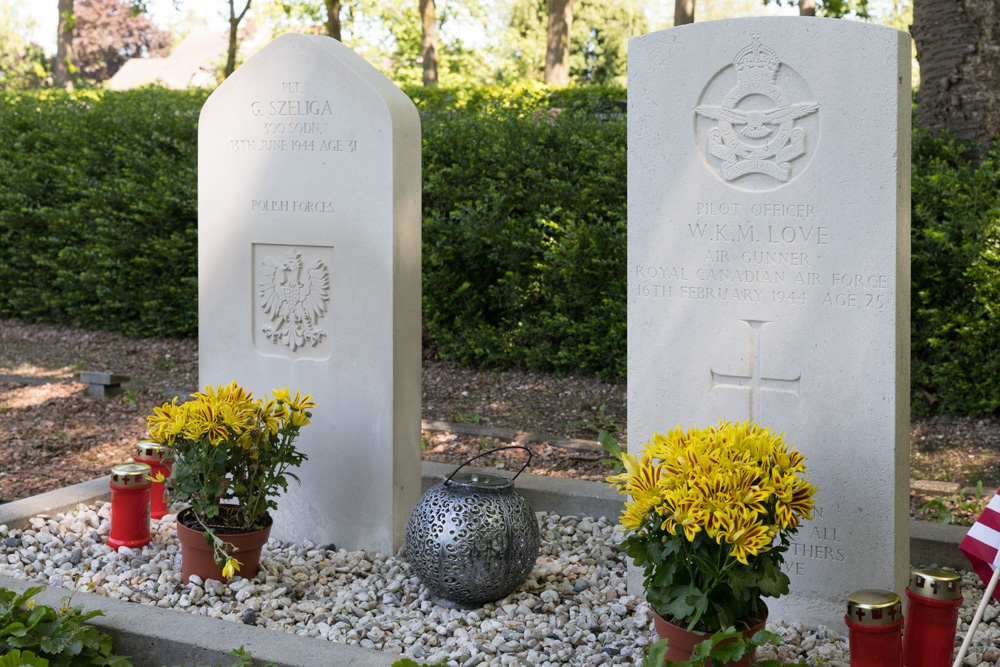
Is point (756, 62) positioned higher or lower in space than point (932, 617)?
higher

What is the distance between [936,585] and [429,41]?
16.6 metres

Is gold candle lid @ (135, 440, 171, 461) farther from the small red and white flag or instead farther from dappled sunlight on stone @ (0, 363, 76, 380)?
dappled sunlight on stone @ (0, 363, 76, 380)

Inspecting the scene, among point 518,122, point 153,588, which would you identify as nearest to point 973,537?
point 153,588

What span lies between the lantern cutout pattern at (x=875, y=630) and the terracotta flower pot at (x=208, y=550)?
204 centimetres

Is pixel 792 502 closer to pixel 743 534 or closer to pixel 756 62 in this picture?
pixel 743 534

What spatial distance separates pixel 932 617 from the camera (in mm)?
2686

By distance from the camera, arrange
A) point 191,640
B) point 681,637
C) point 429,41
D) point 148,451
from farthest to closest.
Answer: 1. point 429,41
2. point 148,451
3. point 191,640
4. point 681,637

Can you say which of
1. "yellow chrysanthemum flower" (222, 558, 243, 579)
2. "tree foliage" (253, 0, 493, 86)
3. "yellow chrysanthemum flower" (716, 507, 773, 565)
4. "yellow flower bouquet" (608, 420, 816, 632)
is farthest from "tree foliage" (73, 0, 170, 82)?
"yellow chrysanthemum flower" (716, 507, 773, 565)

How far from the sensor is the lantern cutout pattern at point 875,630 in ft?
8.46

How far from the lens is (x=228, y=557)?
3227 mm

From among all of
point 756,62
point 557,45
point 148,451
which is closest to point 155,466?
point 148,451

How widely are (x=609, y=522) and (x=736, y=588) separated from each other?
5.60ft

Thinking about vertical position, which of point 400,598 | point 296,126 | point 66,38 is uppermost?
point 66,38

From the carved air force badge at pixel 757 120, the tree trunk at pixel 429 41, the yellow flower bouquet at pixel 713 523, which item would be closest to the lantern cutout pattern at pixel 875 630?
the yellow flower bouquet at pixel 713 523
